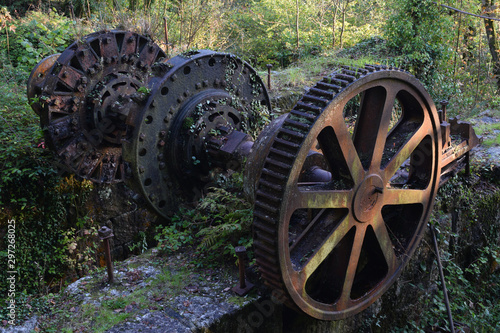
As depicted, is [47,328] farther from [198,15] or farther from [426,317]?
[198,15]

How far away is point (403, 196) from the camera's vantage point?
3.51 m

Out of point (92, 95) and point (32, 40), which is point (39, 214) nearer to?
point (92, 95)

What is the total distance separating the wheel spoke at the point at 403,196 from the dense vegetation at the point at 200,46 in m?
1.23

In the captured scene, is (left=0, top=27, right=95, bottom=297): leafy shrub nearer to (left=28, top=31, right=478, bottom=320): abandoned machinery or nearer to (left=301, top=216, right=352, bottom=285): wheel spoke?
(left=28, top=31, right=478, bottom=320): abandoned machinery

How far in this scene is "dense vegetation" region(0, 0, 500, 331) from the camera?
4625mm

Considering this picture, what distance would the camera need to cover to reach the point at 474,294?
198 inches

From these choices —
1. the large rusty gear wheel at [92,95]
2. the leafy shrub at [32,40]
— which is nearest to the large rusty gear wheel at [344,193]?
the large rusty gear wheel at [92,95]

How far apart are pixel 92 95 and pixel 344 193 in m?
3.29

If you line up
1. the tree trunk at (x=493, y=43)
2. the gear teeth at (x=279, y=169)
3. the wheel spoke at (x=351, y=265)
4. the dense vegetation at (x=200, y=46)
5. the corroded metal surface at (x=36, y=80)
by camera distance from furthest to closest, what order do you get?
the tree trunk at (x=493, y=43)
the corroded metal surface at (x=36, y=80)
the dense vegetation at (x=200, y=46)
the wheel spoke at (x=351, y=265)
the gear teeth at (x=279, y=169)

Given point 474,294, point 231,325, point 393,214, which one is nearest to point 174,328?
point 231,325

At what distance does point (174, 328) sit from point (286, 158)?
56.2 inches

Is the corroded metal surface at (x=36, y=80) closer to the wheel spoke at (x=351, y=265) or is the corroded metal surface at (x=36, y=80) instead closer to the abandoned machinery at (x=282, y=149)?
the abandoned machinery at (x=282, y=149)

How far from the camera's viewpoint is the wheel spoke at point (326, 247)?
2.94 meters

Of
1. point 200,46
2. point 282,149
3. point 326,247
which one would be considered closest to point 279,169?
point 282,149
